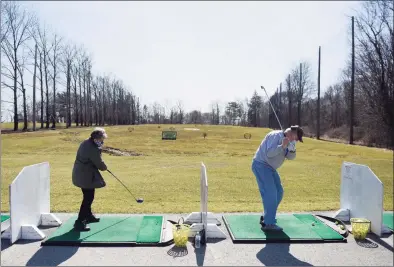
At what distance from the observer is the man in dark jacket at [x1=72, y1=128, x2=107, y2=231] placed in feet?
15.3

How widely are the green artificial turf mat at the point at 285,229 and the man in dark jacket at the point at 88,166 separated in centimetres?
201

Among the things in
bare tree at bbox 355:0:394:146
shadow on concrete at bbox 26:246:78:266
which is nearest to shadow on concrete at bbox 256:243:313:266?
shadow on concrete at bbox 26:246:78:266

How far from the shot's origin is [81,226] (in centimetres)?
479

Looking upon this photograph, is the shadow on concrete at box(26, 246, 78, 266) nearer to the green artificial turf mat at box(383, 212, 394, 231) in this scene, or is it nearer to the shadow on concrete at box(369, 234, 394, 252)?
the shadow on concrete at box(369, 234, 394, 252)

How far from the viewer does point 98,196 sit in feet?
24.0

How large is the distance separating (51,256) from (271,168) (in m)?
2.93

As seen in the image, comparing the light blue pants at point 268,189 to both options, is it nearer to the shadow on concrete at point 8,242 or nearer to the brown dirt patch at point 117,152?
the shadow on concrete at point 8,242

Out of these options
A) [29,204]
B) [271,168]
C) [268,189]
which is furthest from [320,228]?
[29,204]

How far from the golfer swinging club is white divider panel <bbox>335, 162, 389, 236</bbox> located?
1193 mm

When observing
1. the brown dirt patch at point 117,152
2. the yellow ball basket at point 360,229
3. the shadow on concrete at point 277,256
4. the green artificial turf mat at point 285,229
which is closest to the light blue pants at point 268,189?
the green artificial turf mat at point 285,229

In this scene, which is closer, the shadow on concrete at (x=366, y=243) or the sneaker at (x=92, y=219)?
the shadow on concrete at (x=366, y=243)

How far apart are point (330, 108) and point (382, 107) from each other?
36704 millimetres

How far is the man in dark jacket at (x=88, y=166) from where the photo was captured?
15.3 feet

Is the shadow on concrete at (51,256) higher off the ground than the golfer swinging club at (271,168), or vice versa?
the golfer swinging club at (271,168)
